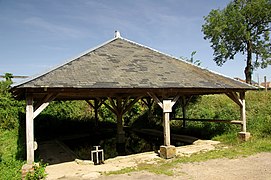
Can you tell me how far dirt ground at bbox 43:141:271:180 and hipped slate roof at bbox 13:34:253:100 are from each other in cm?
223

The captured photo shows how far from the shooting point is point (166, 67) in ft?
29.3

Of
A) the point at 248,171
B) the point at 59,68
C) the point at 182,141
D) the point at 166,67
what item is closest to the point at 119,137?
the point at 182,141

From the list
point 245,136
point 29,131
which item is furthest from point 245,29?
point 29,131

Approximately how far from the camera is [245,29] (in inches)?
1040

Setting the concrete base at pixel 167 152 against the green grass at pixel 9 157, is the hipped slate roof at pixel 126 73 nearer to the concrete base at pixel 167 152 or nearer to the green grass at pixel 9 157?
the concrete base at pixel 167 152

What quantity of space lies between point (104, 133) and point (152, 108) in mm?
4166

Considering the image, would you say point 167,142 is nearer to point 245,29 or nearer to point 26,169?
point 26,169

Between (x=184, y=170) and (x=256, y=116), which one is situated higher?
(x=256, y=116)

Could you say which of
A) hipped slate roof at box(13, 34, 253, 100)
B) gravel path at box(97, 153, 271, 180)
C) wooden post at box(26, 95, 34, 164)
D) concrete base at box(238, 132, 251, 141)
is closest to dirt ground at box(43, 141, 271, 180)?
gravel path at box(97, 153, 271, 180)

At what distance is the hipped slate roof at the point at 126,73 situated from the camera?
20.6 feet

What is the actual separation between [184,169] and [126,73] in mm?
3376

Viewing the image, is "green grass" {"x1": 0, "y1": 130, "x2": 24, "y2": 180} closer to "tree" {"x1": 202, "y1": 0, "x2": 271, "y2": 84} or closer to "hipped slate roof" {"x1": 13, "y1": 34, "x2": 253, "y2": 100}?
"hipped slate roof" {"x1": 13, "y1": 34, "x2": 253, "y2": 100}

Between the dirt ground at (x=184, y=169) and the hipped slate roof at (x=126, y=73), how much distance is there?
2228 mm

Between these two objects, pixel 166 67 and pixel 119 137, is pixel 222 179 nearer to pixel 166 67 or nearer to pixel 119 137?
pixel 166 67
